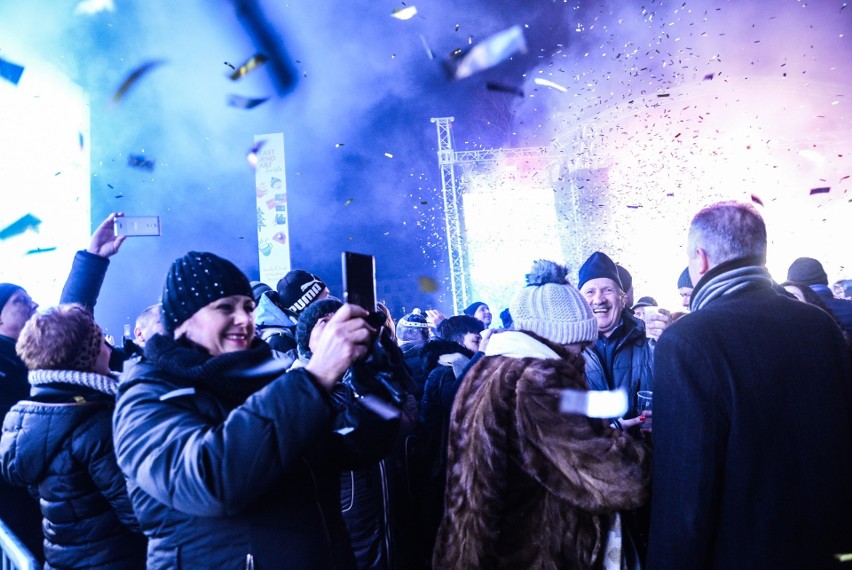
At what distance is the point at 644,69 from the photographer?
39.9ft

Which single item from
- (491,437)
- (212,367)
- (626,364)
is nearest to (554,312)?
(491,437)

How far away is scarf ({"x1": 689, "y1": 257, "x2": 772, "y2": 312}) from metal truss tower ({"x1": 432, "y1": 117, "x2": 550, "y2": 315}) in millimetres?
11739

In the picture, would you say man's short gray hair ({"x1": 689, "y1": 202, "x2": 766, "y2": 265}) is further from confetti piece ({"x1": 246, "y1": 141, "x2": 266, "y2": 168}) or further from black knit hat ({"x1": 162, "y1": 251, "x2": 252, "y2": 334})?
confetti piece ({"x1": 246, "y1": 141, "x2": 266, "y2": 168})

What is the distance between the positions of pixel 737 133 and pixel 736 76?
5.20ft

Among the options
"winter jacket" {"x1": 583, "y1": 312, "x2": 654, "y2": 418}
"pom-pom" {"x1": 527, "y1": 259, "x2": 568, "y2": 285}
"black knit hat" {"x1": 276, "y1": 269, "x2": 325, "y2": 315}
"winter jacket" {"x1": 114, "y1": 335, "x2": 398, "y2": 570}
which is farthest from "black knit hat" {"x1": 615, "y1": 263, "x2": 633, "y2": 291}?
"winter jacket" {"x1": 114, "y1": 335, "x2": 398, "y2": 570}

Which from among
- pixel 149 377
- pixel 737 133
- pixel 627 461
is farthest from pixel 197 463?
pixel 737 133

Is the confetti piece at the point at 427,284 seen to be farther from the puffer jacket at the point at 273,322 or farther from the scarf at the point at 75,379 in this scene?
the scarf at the point at 75,379

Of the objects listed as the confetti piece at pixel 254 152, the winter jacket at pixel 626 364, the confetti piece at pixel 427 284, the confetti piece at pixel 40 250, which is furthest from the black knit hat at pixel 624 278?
the confetti piece at pixel 427 284

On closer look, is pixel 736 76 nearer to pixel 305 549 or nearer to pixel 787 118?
pixel 787 118

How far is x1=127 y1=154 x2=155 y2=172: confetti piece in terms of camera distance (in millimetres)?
14000

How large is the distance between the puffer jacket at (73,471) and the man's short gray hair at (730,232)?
2384 mm

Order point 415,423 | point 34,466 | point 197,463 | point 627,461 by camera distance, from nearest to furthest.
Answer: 1. point 197,463
2. point 627,461
3. point 34,466
4. point 415,423

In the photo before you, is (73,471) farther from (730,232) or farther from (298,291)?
(730,232)

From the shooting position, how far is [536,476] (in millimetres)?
1677
